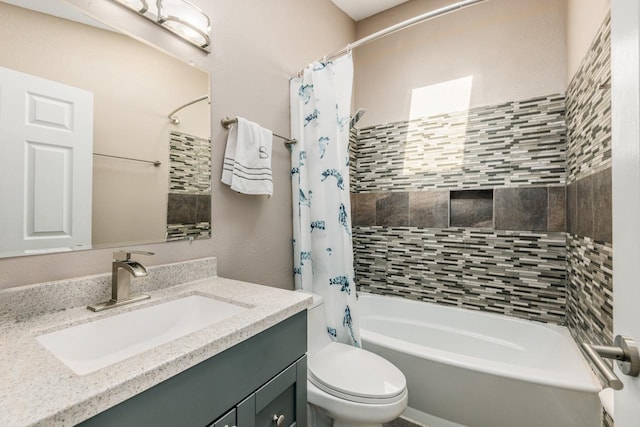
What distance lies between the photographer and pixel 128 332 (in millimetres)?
967

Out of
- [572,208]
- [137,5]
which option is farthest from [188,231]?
[572,208]

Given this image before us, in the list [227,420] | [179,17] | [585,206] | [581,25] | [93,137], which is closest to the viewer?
[227,420]

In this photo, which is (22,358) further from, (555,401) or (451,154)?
(451,154)

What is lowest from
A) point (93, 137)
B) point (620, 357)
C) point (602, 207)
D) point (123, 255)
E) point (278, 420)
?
point (278, 420)

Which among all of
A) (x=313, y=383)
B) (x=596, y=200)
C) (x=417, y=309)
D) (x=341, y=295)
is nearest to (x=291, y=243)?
(x=341, y=295)

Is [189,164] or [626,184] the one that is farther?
[189,164]

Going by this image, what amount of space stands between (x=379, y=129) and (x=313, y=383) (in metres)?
2.10

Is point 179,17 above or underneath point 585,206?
above

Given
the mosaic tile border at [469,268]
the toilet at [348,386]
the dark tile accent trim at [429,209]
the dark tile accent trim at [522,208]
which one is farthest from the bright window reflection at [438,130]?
the toilet at [348,386]

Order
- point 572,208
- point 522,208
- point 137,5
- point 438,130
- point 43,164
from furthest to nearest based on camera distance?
point 438,130, point 522,208, point 572,208, point 137,5, point 43,164

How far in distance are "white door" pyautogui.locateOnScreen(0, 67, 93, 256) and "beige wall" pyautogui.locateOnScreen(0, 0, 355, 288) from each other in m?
0.10

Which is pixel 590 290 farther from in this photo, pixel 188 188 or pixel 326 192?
pixel 188 188

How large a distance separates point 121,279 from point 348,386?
3.29 feet

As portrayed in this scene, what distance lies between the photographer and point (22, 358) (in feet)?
2.08
